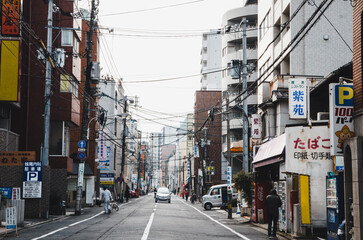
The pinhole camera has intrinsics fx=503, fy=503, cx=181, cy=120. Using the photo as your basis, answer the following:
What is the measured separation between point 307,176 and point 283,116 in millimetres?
11259

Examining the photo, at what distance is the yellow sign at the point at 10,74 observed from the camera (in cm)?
3141

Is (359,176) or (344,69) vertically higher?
(344,69)

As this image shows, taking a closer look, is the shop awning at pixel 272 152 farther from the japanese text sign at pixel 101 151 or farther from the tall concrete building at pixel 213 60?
the tall concrete building at pixel 213 60

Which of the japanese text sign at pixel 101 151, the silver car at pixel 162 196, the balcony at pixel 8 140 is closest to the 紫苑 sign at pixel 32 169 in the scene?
the balcony at pixel 8 140

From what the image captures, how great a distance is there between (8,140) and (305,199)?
72.3 ft

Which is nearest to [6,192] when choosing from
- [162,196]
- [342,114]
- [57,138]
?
[57,138]

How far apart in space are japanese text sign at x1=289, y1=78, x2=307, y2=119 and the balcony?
18618mm

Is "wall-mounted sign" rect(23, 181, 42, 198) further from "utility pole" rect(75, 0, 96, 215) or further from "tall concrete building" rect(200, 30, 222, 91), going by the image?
"tall concrete building" rect(200, 30, 222, 91)

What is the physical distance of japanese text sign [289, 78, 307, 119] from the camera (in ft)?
78.3

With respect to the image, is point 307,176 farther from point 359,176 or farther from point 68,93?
point 68,93

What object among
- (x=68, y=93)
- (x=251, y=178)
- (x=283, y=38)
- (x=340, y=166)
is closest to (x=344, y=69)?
(x=340, y=166)

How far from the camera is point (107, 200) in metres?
35.1

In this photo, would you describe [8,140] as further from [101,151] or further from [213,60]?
[213,60]

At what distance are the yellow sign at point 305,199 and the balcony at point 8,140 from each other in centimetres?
2047
